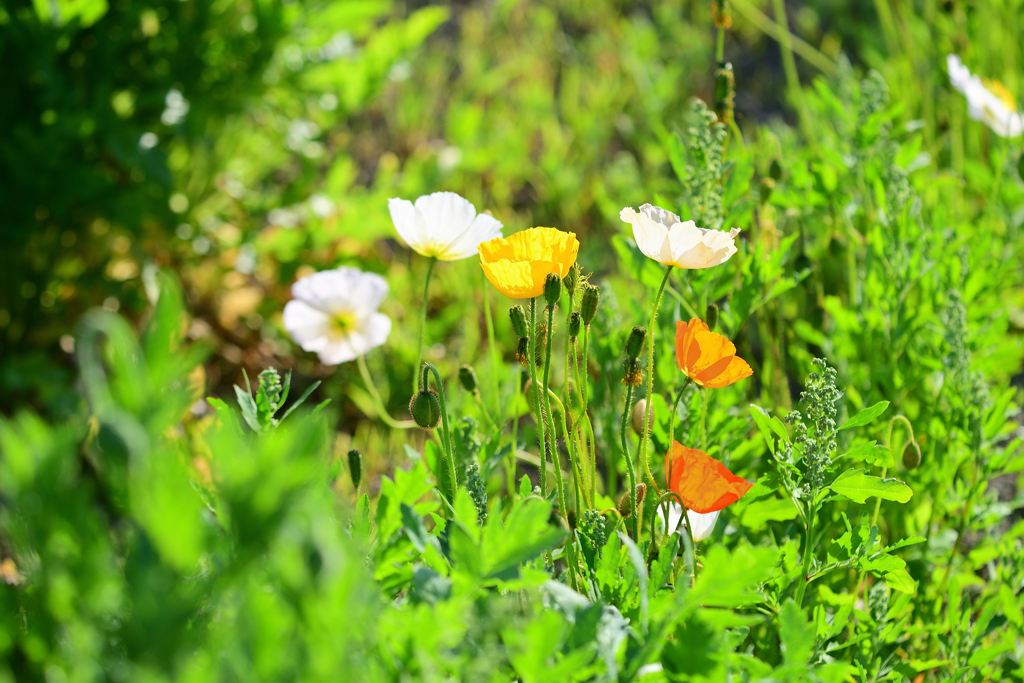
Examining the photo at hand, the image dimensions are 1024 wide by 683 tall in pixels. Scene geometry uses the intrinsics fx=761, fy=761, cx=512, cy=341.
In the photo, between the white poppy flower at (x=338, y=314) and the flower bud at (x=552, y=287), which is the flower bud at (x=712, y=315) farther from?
the white poppy flower at (x=338, y=314)

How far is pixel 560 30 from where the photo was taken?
3805 mm

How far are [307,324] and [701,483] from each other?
31.8 inches

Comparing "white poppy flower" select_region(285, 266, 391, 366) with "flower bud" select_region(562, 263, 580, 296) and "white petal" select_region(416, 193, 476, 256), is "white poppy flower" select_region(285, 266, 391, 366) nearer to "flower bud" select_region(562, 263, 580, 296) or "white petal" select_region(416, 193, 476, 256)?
"white petal" select_region(416, 193, 476, 256)

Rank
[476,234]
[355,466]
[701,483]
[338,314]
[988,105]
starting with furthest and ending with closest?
[988,105] < [338,314] < [476,234] < [355,466] < [701,483]

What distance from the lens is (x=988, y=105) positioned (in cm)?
Answer: 173

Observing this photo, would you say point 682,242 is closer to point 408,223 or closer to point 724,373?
point 724,373

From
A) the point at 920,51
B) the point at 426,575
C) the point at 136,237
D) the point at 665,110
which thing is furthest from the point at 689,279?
the point at 665,110

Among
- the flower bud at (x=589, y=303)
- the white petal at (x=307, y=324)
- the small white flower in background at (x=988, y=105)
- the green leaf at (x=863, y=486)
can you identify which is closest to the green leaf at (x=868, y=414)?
the green leaf at (x=863, y=486)

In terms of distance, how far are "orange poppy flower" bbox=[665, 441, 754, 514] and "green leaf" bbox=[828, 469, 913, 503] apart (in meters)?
0.11

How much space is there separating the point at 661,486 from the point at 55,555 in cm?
74

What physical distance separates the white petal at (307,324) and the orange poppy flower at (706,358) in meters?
0.72

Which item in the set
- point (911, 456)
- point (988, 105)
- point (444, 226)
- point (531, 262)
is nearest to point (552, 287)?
point (531, 262)

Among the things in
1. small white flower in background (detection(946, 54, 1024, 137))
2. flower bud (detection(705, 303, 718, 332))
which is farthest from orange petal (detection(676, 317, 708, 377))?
small white flower in background (detection(946, 54, 1024, 137))

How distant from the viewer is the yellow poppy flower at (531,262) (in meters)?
0.82
